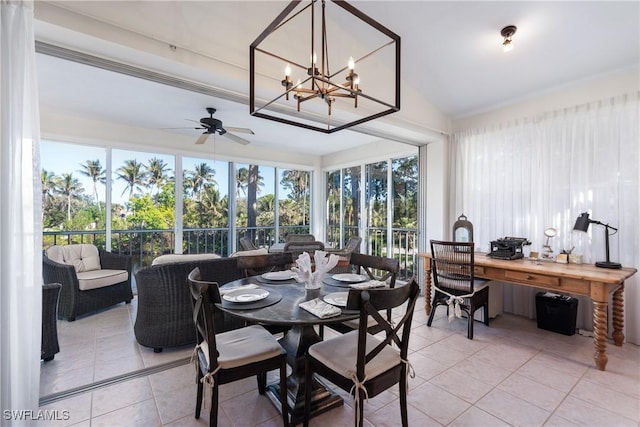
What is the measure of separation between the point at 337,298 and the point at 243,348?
2.08 ft

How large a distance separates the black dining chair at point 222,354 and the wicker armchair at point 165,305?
85 centimetres

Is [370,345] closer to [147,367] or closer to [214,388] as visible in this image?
[214,388]

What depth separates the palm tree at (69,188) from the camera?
13.7 feet

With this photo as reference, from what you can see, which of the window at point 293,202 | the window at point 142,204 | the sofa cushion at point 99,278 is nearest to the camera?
the sofa cushion at point 99,278

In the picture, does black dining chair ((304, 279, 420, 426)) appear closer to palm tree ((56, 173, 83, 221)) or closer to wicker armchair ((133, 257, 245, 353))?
wicker armchair ((133, 257, 245, 353))

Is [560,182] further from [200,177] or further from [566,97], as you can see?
[200,177]

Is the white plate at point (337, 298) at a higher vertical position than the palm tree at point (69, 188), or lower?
lower

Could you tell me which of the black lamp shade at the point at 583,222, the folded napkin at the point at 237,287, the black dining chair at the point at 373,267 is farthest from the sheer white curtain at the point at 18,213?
the black lamp shade at the point at 583,222

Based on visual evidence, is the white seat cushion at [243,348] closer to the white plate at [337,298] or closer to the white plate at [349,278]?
the white plate at [337,298]

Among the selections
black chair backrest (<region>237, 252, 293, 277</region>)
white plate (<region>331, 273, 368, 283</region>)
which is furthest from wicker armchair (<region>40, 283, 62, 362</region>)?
white plate (<region>331, 273, 368, 283</region>)

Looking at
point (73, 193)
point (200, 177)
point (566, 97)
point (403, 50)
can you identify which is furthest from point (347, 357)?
point (73, 193)

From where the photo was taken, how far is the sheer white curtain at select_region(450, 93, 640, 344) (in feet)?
9.25

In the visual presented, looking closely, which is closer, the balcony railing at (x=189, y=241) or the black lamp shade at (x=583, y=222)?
the black lamp shade at (x=583, y=222)

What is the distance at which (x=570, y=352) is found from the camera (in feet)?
8.80
